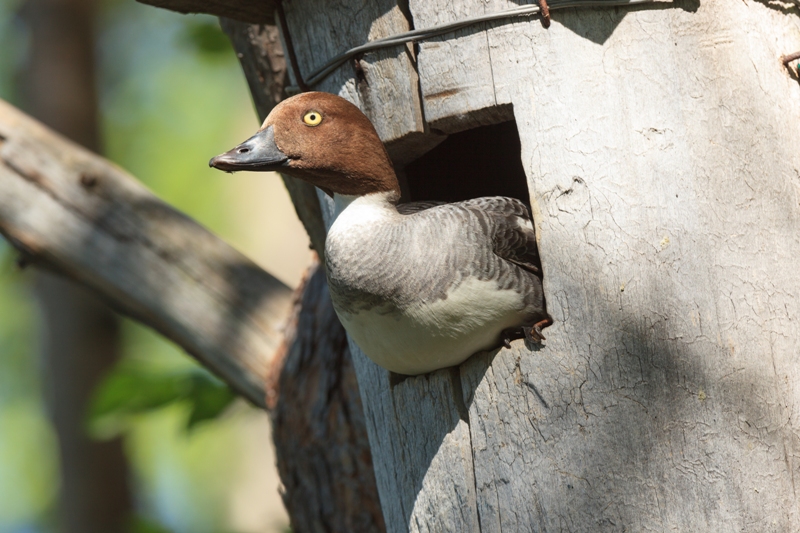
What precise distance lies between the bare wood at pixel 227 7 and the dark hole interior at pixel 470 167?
0.76 m

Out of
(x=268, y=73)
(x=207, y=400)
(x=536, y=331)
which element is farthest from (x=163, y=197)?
(x=536, y=331)

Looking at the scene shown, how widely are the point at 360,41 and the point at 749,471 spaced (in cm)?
164

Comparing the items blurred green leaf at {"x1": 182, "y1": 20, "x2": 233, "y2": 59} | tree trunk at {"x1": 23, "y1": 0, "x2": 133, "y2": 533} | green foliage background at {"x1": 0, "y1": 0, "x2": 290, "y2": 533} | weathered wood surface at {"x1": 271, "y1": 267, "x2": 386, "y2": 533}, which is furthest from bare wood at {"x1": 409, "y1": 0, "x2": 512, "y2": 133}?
green foliage background at {"x1": 0, "y1": 0, "x2": 290, "y2": 533}

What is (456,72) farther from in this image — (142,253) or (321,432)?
(142,253)

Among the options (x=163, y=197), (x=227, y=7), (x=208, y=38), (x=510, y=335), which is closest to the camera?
(x=510, y=335)

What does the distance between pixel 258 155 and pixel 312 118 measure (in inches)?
7.2

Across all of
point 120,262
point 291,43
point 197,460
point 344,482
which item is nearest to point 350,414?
point 344,482

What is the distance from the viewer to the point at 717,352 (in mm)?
2027

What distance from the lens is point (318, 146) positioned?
2188 mm

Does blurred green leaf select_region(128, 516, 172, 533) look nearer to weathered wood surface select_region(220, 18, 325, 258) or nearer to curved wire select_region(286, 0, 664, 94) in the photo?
weathered wood surface select_region(220, 18, 325, 258)

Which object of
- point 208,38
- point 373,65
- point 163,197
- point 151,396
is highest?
point 208,38

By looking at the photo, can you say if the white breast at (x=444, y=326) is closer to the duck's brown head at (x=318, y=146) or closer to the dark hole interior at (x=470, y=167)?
the duck's brown head at (x=318, y=146)

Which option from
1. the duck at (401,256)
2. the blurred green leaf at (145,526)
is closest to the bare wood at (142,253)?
the blurred green leaf at (145,526)

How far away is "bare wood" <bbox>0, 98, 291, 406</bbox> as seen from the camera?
4.07 metres
